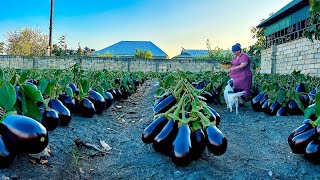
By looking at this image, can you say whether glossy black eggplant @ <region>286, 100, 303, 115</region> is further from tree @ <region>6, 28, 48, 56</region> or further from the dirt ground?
tree @ <region>6, 28, 48, 56</region>

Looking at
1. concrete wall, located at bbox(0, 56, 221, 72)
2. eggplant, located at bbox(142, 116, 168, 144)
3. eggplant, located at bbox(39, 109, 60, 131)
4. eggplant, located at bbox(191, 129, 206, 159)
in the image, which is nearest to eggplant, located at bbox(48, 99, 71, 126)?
eggplant, located at bbox(39, 109, 60, 131)

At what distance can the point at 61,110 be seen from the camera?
2.98m

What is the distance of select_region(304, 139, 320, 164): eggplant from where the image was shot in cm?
227

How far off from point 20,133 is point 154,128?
33.7 inches

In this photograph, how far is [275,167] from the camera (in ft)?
7.84

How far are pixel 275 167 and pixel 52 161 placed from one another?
1325 mm

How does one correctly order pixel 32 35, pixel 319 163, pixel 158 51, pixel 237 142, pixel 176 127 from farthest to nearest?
1. pixel 158 51
2. pixel 32 35
3. pixel 237 142
4. pixel 319 163
5. pixel 176 127

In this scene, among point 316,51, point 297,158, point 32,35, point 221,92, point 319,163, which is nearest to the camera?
point 319,163

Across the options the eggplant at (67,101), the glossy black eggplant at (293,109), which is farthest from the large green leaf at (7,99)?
the glossy black eggplant at (293,109)

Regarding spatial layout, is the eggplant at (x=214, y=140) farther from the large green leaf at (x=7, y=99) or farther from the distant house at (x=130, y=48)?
the distant house at (x=130, y=48)

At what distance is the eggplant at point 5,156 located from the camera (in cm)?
170

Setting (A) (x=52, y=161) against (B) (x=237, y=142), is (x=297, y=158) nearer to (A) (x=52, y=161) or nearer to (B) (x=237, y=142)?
(B) (x=237, y=142)

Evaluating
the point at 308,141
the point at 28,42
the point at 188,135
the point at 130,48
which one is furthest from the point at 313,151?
the point at 130,48

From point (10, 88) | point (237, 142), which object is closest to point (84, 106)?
point (237, 142)
